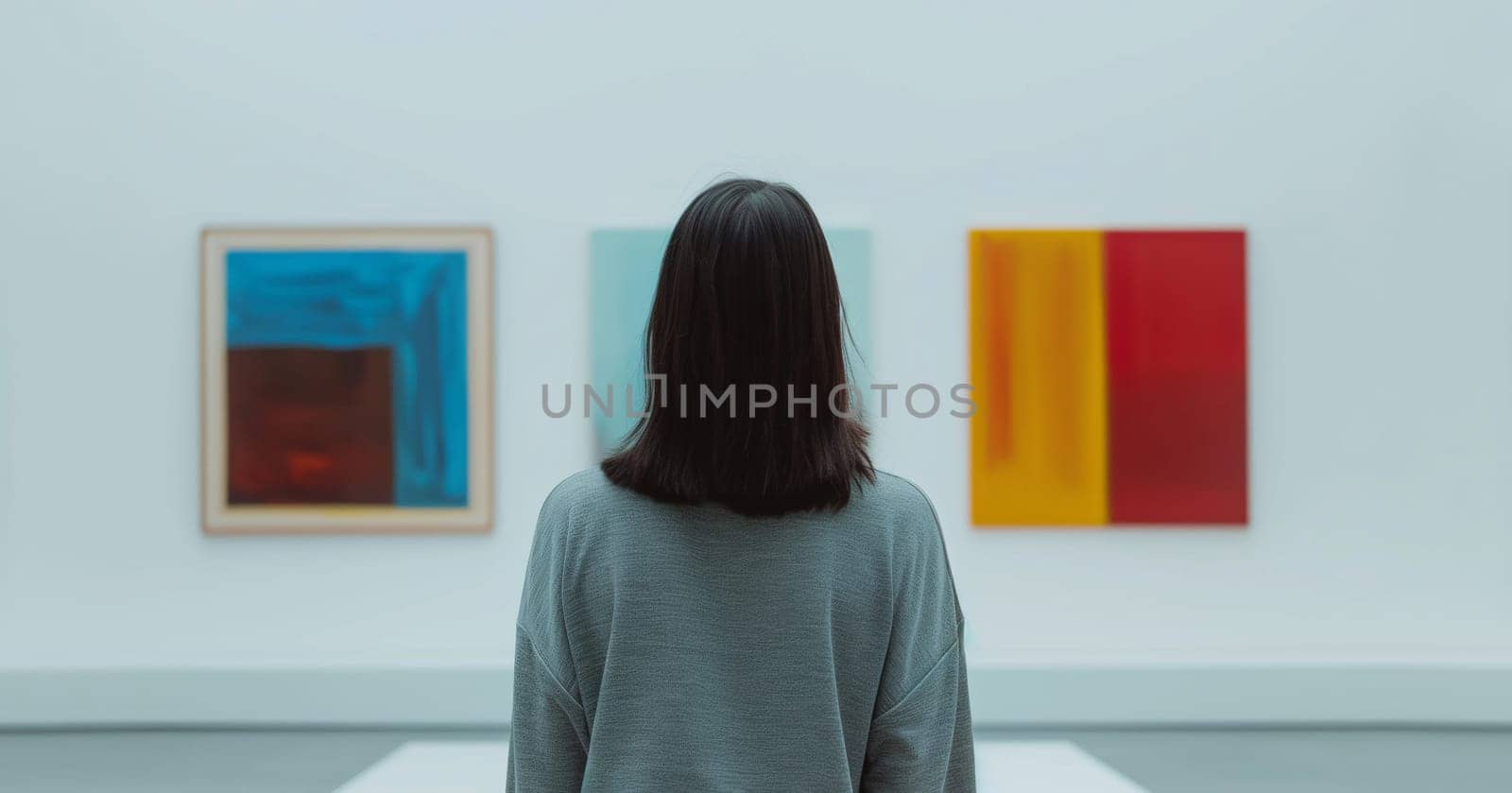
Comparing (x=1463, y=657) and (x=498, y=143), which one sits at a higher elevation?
(x=498, y=143)

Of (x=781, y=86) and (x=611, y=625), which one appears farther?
(x=781, y=86)

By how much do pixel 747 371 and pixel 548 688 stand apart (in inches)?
16.8

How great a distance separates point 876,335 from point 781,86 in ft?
3.49

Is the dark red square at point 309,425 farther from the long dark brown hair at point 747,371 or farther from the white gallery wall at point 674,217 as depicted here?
the long dark brown hair at point 747,371

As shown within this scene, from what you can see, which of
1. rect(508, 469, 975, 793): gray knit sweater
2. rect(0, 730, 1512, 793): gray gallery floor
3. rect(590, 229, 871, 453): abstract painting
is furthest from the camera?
rect(590, 229, 871, 453): abstract painting

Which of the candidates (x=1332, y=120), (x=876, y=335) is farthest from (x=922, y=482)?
(x=1332, y=120)

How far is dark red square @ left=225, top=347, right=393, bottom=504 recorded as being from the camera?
3938mm

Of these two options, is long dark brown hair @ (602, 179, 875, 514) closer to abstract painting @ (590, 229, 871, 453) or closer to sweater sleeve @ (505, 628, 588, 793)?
sweater sleeve @ (505, 628, 588, 793)

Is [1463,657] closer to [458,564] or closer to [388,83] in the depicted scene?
[458,564]

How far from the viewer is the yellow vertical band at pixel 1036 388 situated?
156 inches

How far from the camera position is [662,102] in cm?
398

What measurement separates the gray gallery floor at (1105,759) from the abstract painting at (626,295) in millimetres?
1432

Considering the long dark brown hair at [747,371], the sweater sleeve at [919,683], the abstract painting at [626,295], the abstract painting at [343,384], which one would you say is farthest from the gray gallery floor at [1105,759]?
the long dark brown hair at [747,371]

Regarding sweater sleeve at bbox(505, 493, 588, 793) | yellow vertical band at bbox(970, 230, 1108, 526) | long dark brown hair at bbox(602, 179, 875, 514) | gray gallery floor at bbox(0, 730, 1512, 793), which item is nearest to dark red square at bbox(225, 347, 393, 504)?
gray gallery floor at bbox(0, 730, 1512, 793)
